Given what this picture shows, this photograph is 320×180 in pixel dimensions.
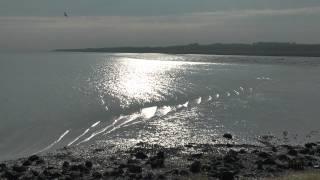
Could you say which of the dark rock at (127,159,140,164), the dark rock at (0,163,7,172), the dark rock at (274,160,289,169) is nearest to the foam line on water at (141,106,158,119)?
the dark rock at (127,159,140,164)

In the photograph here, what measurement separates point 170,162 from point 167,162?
10cm

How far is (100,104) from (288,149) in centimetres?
1880

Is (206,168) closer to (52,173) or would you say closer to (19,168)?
(52,173)

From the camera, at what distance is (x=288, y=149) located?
21141 mm

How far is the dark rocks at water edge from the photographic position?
16391 millimetres

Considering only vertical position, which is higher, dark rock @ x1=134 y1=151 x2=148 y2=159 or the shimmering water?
dark rock @ x1=134 y1=151 x2=148 y2=159

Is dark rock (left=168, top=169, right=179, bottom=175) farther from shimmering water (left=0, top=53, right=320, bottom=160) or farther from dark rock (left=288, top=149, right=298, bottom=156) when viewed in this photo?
shimmering water (left=0, top=53, right=320, bottom=160)

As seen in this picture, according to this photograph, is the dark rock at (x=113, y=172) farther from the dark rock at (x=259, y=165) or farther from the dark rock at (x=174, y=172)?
the dark rock at (x=259, y=165)

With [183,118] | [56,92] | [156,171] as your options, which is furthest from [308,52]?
[156,171]

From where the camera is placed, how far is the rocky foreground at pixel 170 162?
53.7ft

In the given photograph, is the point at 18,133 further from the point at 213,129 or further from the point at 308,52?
the point at 308,52

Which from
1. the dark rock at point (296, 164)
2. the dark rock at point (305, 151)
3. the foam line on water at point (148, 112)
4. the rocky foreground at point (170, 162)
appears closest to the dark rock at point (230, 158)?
the rocky foreground at point (170, 162)

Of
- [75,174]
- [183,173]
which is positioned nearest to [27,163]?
[75,174]

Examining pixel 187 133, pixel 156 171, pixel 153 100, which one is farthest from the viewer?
pixel 153 100
